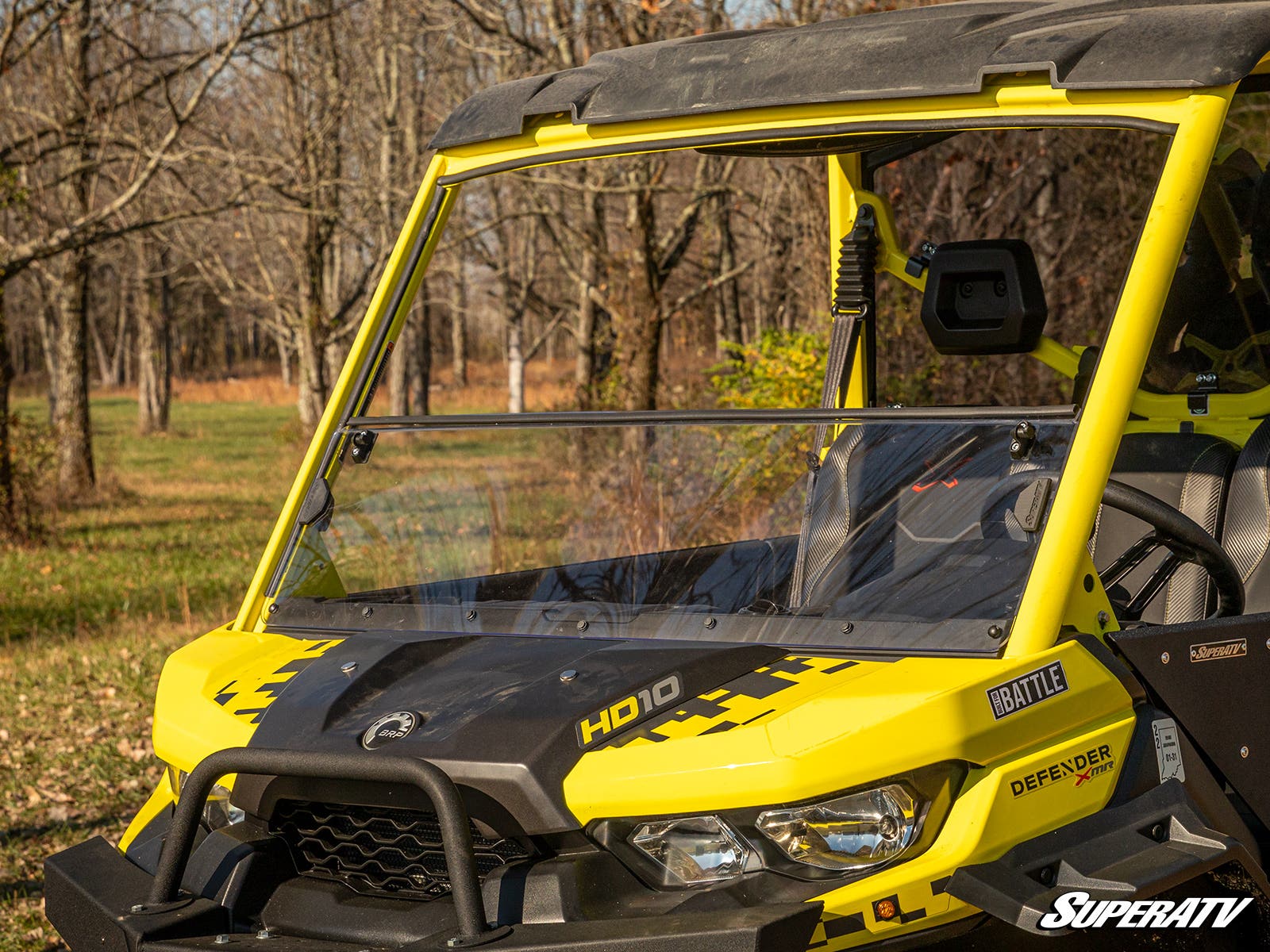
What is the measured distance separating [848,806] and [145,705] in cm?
569

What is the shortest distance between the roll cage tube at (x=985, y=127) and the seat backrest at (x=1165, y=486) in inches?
46.0

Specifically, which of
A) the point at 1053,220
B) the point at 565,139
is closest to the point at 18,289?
the point at 1053,220

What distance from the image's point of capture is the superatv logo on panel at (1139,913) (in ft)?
7.43

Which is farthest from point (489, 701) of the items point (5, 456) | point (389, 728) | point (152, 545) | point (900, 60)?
point (152, 545)

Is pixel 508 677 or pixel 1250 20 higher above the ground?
pixel 1250 20

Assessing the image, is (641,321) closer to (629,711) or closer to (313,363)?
(313,363)

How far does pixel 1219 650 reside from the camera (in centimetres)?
280

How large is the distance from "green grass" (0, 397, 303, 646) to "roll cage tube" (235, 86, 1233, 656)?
257 inches

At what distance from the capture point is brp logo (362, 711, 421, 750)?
2488mm

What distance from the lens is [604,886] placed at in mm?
2336

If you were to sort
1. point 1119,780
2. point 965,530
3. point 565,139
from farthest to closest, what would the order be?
point 565,139 < point 965,530 < point 1119,780

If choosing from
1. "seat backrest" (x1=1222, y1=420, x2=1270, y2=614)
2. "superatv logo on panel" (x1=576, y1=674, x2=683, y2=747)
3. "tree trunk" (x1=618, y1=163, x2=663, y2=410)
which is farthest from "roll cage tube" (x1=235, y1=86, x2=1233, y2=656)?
"tree trunk" (x1=618, y1=163, x2=663, y2=410)

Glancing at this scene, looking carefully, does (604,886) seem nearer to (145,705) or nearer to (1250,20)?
(1250,20)

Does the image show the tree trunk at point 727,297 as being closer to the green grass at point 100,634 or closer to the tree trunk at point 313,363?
the tree trunk at point 313,363
